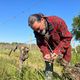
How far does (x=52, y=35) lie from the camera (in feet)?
21.2

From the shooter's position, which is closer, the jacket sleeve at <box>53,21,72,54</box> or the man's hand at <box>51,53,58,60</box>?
the man's hand at <box>51,53,58,60</box>

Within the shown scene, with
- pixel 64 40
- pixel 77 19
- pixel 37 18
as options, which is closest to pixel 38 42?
pixel 64 40

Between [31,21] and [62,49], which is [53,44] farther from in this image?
[31,21]

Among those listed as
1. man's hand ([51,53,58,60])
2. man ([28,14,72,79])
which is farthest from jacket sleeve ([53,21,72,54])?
man's hand ([51,53,58,60])

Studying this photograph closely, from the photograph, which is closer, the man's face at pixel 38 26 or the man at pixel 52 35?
the man's face at pixel 38 26

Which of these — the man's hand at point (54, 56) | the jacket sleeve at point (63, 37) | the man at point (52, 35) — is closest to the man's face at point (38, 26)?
the man at point (52, 35)

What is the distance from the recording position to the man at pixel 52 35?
18.8 feet

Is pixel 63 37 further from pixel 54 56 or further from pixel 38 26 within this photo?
pixel 38 26

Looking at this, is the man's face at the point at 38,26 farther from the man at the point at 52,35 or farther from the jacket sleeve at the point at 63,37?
the jacket sleeve at the point at 63,37

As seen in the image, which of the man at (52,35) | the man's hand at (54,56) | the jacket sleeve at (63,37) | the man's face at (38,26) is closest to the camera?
the man's face at (38,26)

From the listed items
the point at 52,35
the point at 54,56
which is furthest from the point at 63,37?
the point at 54,56

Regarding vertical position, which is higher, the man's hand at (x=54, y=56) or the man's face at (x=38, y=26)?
the man's face at (x=38, y=26)

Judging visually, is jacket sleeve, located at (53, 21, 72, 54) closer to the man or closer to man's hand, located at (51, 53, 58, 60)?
the man

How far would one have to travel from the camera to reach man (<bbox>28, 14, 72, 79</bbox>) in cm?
573
